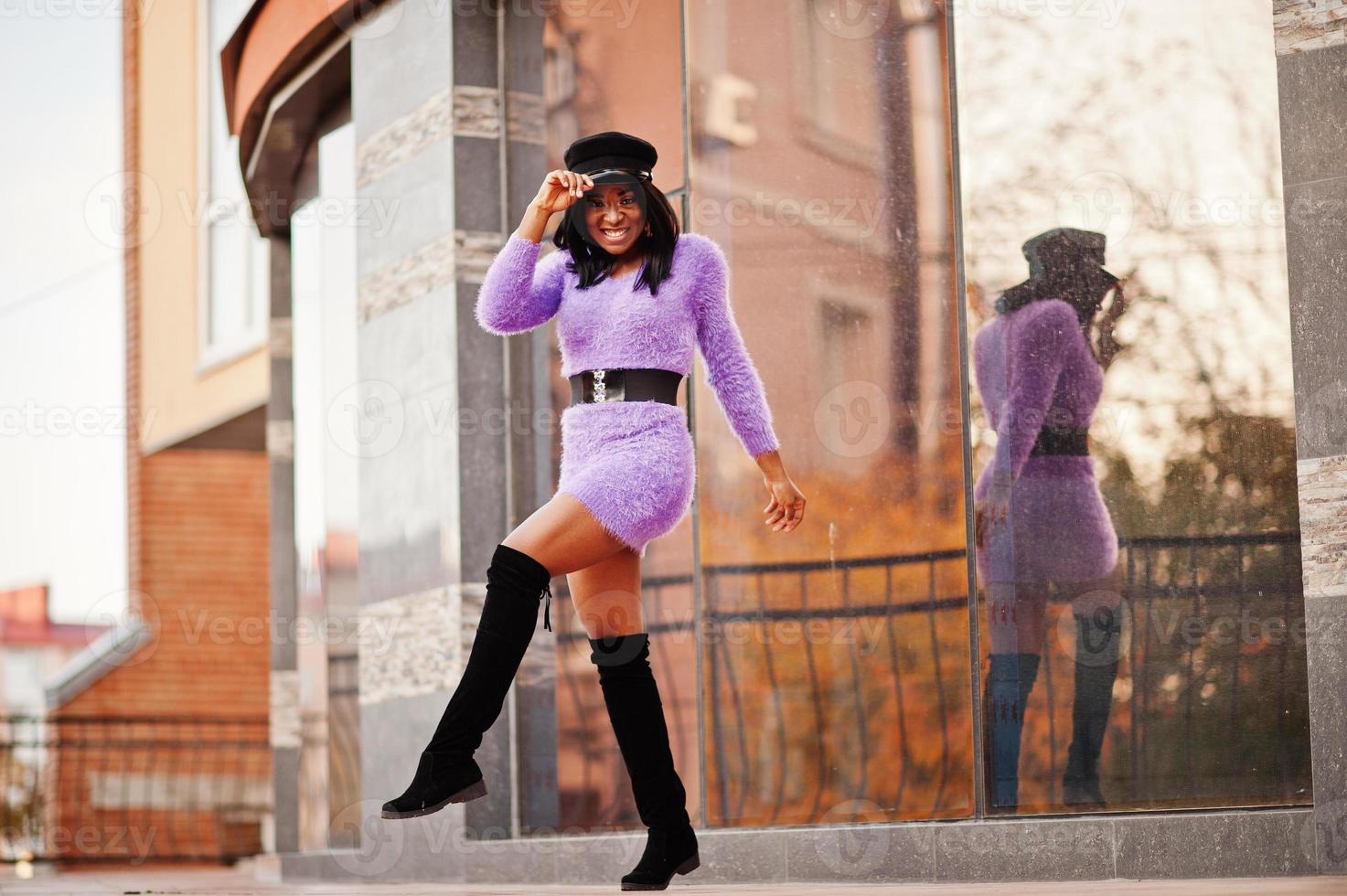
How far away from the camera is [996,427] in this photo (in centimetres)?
664

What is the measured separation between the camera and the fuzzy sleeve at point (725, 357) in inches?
190

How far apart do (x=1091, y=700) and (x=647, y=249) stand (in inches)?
108

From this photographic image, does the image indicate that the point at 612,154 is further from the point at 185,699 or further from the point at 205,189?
the point at 185,699

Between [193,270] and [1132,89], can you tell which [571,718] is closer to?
[1132,89]

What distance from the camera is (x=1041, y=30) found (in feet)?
22.2

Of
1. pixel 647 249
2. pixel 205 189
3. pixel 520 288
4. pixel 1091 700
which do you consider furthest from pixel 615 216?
pixel 205 189

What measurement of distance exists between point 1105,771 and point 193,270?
1226 centimetres

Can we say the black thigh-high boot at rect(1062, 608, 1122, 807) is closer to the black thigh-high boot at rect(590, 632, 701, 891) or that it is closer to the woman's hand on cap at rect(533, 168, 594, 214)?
the black thigh-high boot at rect(590, 632, 701, 891)

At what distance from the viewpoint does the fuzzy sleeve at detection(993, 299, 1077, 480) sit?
6605mm

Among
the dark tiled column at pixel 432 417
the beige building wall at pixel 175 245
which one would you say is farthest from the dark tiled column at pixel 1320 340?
the beige building wall at pixel 175 245

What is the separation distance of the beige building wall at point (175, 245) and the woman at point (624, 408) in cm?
1111

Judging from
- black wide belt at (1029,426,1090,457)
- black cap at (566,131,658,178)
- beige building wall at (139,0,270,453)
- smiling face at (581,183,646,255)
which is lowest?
black wide belt at (1029,426,1090,457)

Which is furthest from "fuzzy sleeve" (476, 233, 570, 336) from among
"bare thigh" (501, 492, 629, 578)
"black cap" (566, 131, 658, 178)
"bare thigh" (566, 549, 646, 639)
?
"bare thigh" (566, 549, 646, 639)

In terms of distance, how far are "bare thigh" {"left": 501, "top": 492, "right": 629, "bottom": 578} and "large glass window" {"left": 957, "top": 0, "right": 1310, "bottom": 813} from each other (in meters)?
2.50
